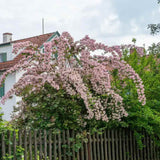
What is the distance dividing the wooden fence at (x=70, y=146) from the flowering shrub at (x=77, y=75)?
59cm

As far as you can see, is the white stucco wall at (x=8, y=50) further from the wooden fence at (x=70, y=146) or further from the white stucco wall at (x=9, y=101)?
the wooden fence at (x=70, y=146)

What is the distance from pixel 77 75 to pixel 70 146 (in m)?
1.56

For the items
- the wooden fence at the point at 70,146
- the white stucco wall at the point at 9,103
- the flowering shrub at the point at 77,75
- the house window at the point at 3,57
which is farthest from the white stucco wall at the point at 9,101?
the flowering shrub at the point at 77,75

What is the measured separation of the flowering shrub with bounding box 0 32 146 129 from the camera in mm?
7617

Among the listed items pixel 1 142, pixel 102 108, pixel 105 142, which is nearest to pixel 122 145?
pixel 105 142

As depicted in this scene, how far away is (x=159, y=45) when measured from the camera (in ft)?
61.3

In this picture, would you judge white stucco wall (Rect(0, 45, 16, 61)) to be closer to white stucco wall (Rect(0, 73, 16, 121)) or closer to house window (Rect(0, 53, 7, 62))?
house window (Rect(0, 53, 7, 62))

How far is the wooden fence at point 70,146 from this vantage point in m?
6.25

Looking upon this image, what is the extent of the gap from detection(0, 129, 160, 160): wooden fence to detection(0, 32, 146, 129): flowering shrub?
0.59 meters

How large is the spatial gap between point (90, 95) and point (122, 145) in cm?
210

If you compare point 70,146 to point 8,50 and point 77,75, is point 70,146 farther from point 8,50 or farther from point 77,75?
point 8,50

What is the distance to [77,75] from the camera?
25.1 feet

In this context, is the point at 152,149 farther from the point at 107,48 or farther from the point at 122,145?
the point at 107,48

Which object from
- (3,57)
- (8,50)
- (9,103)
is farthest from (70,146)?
(3,57)
